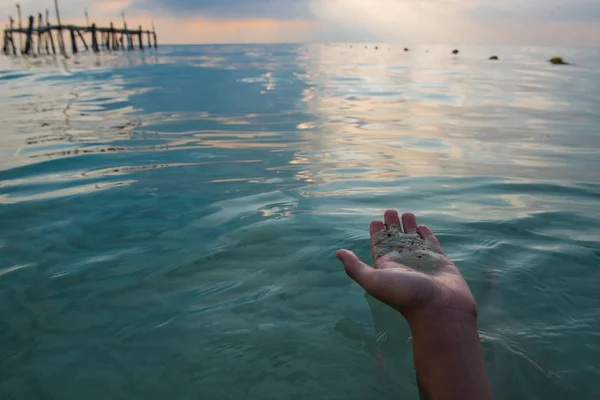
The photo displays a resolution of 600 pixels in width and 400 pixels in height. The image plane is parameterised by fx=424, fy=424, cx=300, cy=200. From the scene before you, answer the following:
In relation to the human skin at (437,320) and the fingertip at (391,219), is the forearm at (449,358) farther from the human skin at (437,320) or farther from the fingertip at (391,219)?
the fingertip at (391,219)

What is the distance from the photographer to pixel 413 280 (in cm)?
221

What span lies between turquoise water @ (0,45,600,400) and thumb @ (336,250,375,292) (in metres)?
0.51

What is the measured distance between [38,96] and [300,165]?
12.1 m

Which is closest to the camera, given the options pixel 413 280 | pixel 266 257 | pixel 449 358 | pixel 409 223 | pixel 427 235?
pixel 449 358

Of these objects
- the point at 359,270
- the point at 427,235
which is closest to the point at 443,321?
the point at 359,270

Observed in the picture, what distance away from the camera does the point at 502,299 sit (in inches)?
Result: 120

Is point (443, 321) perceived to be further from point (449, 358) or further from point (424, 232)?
point (424, 232)

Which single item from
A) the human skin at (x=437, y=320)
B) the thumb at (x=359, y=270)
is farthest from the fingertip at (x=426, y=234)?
the thumb at (x=359, y=270)

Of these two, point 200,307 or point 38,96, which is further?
point 38,96

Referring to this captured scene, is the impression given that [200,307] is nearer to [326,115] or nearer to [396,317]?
[396,317]

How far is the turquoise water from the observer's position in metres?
2.40

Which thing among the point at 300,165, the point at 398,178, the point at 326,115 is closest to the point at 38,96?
the point at 326,115

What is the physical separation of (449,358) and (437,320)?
0.18 metres

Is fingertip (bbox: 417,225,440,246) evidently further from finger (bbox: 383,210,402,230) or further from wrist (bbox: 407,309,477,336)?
wrist (bbox: 407,309,477,336)
